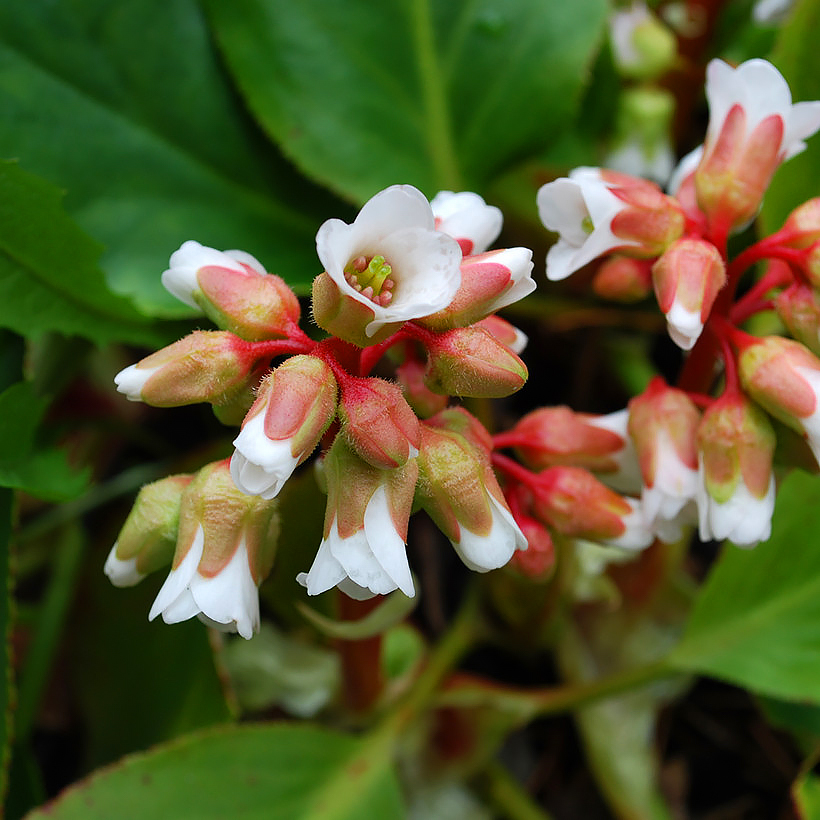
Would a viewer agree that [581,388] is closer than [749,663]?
No

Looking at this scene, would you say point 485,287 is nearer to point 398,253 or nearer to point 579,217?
point 398,253

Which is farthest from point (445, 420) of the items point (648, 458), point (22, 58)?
point (22, 58)

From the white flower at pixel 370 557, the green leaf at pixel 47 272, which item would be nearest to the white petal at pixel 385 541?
the white flower at pixel 370 557

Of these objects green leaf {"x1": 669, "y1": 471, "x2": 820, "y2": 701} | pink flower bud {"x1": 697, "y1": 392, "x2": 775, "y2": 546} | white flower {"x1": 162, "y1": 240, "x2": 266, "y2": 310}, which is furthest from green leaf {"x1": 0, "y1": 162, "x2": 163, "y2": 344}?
green leaf {"x1": 669, "y1": 471, "x2": 820, "y2": 701}

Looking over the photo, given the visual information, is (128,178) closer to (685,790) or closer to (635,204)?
(635,204)

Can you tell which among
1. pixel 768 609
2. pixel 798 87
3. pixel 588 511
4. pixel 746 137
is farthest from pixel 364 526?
pixel 798 87

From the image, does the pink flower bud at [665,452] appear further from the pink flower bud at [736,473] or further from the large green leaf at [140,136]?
the large green leaf at [140,136]
